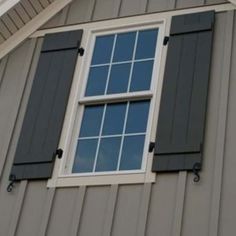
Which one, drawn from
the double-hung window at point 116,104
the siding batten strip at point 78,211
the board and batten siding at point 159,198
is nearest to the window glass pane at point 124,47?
the double-hung window at point 116,104

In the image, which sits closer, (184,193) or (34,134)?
(184,193)

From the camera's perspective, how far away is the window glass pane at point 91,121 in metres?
6.13

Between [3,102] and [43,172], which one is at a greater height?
[3,102]

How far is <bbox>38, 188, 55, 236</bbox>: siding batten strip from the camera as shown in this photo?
5570mm

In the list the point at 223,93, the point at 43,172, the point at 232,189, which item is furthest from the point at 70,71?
the point at 232,189

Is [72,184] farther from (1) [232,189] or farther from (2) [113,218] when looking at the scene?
(1) [232,189]

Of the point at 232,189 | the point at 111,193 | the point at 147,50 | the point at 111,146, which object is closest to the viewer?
the point at 232,189

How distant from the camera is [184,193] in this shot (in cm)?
532

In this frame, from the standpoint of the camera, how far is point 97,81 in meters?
6.47

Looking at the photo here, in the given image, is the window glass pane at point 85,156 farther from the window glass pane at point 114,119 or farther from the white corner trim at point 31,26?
the white corner trim at point 31,26

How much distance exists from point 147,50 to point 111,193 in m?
1.61

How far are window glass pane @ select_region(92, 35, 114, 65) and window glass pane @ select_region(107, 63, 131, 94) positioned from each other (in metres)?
0.17

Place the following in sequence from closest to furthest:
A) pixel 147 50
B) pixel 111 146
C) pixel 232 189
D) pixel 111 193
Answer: pixel 232 189 < pixel 111 193 < pixel 111 146 < pixel 147 50

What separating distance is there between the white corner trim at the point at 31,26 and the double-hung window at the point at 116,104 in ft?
2.14
